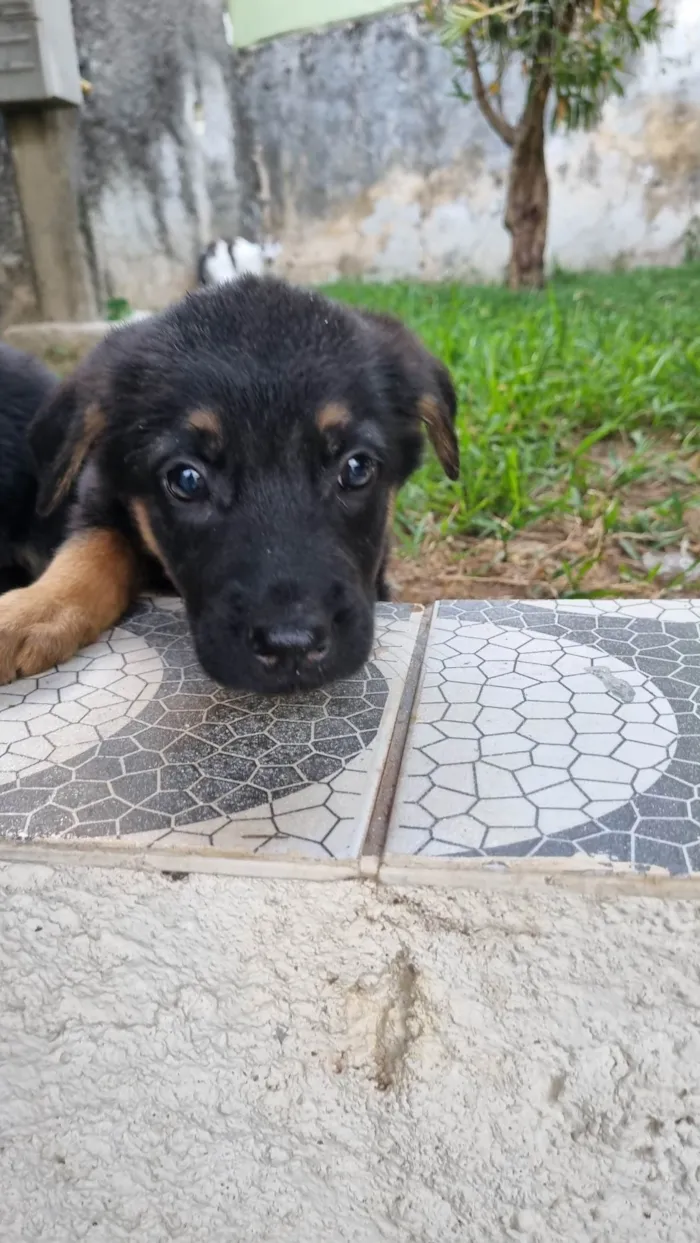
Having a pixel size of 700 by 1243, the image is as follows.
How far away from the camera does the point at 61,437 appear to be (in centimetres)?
182

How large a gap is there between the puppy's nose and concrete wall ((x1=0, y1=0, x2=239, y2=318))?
26.3ft

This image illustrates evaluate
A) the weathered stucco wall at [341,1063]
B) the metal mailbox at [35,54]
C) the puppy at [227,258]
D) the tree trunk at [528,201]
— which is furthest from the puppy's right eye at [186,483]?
the puppy at [227,258]

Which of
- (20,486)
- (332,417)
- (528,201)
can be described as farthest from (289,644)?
(528,201)

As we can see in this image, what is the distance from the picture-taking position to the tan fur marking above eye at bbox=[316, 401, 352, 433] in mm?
1626

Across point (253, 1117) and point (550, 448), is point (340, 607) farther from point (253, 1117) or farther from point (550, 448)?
point (550, 448)

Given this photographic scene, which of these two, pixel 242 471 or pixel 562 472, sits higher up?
pixel 242 471

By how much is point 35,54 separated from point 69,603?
13.1 feet

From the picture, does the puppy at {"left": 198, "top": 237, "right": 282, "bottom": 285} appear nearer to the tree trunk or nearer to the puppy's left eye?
the tree trunk

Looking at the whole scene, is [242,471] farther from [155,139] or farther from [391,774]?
[155,139]

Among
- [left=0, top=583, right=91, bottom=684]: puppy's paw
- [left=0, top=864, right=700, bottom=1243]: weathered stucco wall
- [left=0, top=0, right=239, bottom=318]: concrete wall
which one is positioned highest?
[left=0, top=0, right=239, bottom=318]: concrete wall

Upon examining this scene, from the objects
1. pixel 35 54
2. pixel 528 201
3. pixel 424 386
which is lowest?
pixel 424 386

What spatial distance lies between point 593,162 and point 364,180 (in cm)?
254

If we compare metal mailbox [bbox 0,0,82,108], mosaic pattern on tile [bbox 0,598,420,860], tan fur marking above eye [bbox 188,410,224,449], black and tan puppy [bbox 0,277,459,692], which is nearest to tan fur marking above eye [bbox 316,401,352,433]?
black and tan puppy [bbox 0,277,459,692]

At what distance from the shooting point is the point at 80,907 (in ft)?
3.71
